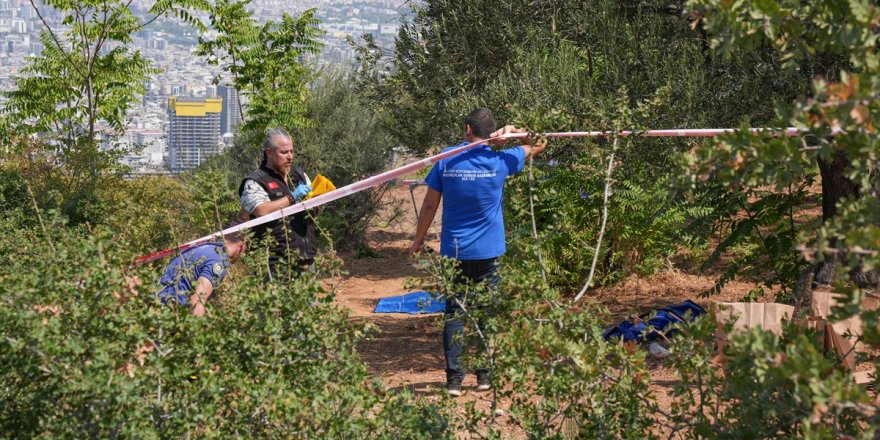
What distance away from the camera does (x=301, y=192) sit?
6410 mm

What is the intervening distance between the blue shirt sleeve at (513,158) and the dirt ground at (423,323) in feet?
3.14

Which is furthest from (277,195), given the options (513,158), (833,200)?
(833,200)

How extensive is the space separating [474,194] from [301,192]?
110 cm

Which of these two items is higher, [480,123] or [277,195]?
[480,123]

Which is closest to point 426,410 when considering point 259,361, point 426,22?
point 259,361

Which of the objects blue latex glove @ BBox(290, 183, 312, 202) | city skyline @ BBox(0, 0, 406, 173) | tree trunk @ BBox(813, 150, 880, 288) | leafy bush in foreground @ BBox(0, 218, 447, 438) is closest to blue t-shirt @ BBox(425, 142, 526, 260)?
blue latex glove @ BBox(290, 183, 312, 202)

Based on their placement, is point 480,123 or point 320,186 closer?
point 480,123

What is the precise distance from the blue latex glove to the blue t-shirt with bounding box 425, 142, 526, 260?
788 millimetres

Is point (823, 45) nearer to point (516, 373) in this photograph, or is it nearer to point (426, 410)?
point (516, 373)

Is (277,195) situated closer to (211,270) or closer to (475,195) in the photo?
(211,270)

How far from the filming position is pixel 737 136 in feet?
9.54

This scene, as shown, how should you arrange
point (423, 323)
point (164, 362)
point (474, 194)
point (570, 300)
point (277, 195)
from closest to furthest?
point (164, 362) → point (570, 300) → point (474, 194) → point (277, 195) → point (423, 323)

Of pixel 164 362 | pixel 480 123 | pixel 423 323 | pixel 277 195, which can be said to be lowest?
pixel 423 323

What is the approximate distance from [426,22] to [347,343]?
6.45m
